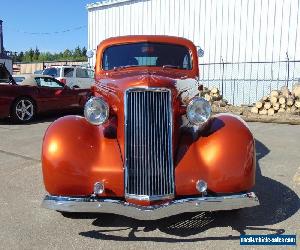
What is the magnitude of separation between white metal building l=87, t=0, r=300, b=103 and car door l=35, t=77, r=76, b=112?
685 cm

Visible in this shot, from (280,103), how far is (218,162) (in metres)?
10.1

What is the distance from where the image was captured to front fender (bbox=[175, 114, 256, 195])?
12.9 ft

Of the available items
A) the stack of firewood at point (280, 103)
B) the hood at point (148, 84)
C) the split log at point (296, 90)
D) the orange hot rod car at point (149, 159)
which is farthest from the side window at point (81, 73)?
the orange hot rod car at point (149, 159)

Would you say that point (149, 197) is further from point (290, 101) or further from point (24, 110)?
point (290, 101)

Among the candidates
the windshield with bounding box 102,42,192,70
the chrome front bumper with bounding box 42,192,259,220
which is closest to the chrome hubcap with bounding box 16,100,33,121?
the windshield with bounding box 102,42,192,70

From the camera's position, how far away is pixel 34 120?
1266cm

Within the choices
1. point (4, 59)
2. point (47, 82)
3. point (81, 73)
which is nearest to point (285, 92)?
point (47, 82)

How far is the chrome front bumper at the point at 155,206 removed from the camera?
12.0ft

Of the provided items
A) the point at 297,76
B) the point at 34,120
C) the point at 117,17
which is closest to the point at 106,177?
the point at 34,120

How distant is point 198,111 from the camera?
4.14 meters

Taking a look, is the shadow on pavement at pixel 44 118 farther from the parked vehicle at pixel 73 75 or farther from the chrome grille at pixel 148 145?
the chrome grille at pixel 148 145

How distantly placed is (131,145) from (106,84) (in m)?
1.19

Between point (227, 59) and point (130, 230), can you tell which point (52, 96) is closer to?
point (227, 59)

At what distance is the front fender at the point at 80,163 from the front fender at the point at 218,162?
622 millimetres
